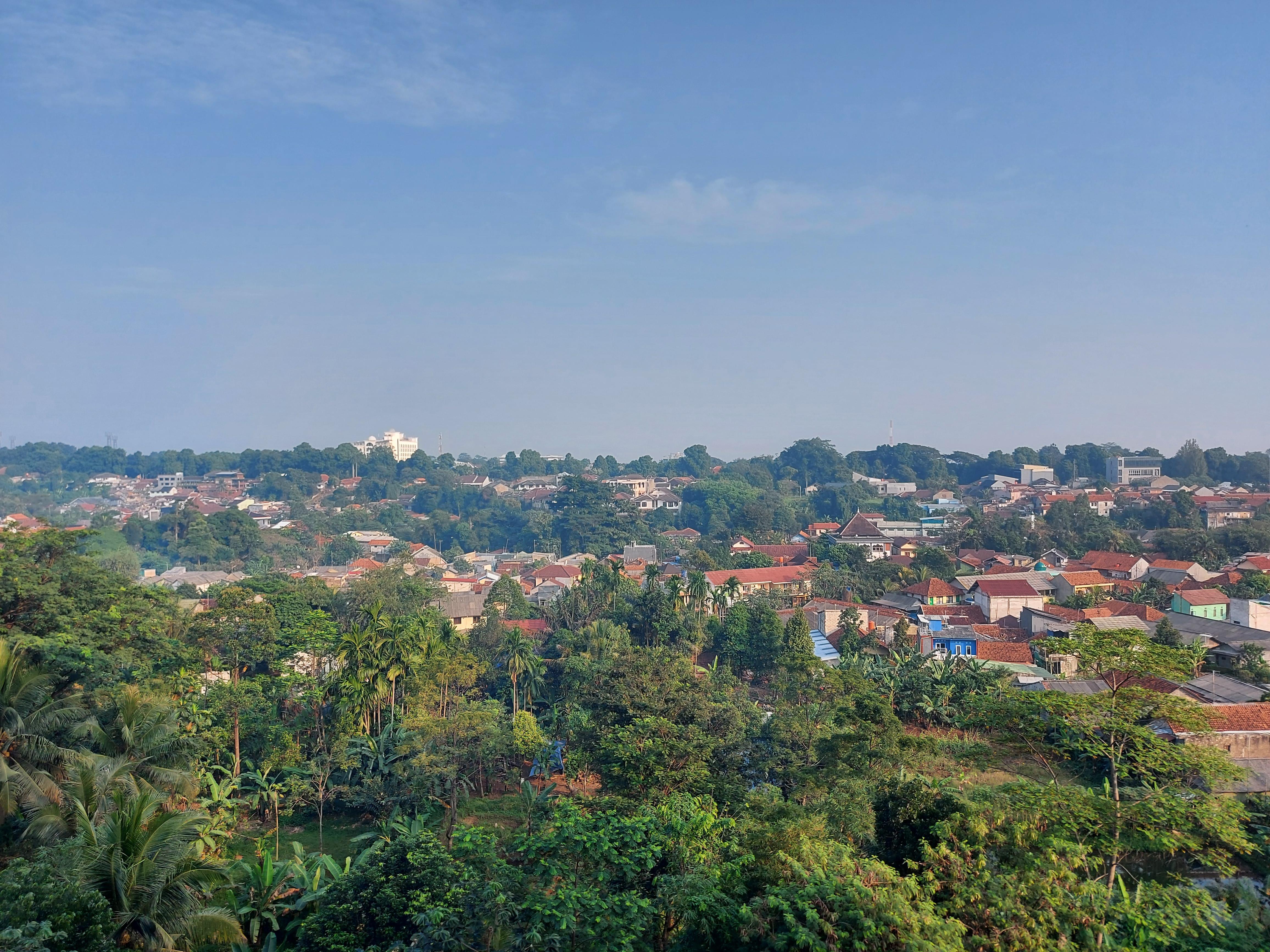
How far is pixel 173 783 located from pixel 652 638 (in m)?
19.1

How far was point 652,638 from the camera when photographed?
99.9 feet

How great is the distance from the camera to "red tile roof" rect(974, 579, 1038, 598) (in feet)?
110

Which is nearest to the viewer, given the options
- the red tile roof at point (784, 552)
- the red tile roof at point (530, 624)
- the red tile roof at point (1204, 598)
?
the red tile roof at point (1204, 598)

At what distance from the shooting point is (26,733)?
480 inches

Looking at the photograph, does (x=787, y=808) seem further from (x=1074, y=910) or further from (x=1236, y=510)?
(x=1236, y=510)

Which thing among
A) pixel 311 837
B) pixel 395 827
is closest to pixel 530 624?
pixel 311 837

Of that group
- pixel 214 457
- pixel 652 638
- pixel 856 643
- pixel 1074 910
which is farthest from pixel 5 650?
pixel 214 457

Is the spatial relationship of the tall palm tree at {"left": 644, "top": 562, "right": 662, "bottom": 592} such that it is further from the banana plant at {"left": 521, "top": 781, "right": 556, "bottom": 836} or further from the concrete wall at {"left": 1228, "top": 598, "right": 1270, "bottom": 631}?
the concrete wall at {"left": 1228, "top": 598, "right": 1270, "bottom": 631}

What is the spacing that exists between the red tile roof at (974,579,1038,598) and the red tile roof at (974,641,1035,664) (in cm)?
693

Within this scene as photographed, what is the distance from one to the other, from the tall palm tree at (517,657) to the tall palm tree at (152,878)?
14600 millimetres

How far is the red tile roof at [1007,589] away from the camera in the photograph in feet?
110

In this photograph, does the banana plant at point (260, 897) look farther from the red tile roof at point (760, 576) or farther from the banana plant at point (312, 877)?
the red tile roof at point (760, 576)

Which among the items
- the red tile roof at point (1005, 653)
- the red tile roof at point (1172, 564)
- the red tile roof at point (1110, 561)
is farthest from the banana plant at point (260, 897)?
the red tile roof at point (1110, 561)

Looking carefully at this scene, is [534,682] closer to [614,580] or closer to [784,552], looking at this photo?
[614,580]
